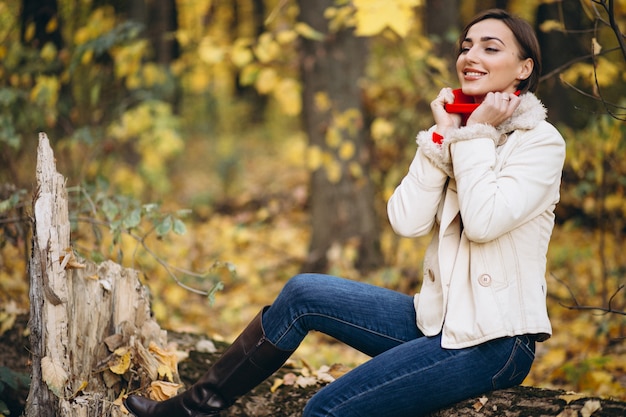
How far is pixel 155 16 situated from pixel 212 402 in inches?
298

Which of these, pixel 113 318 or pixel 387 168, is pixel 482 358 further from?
pixel 387 168

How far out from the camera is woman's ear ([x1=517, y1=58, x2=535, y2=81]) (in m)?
2.36

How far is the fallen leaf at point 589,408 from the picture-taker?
2.10 metres

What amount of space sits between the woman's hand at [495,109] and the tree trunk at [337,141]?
3297mm

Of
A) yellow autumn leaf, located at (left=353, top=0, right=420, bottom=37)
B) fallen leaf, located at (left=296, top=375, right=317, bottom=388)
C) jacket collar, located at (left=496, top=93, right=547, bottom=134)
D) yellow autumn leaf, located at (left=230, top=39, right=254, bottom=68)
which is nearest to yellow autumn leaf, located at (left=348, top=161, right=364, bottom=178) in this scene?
yellow autumn leaf, located at (left=230, top=39, right=254, bottom=68)

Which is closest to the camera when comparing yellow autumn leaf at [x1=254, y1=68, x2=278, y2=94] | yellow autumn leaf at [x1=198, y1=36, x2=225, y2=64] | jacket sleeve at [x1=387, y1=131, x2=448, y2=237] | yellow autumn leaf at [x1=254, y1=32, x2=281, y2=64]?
jacket sleeve at [x1=387, y1=131, x2=448, y2=237]

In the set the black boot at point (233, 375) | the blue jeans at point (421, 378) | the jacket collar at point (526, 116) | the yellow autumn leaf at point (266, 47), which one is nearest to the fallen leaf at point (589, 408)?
the blue jeans at point (421, 378)

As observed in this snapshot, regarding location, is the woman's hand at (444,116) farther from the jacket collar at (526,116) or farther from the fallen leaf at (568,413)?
the fallen leaf at (568,413)

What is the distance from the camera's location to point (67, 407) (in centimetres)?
241

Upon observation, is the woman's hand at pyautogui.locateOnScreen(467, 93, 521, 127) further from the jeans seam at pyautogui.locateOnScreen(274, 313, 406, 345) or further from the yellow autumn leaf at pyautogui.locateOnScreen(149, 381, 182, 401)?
the yellow autumn leaf at pyautogui.locateOnScreen(149, 381, 182, 401)

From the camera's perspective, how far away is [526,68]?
2.37m

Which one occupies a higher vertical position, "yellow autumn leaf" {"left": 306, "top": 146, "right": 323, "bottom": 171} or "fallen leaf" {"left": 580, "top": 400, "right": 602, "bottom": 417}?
"yellow autumn leaf" {"left": 306, "top": 146, "right": 323, "bottom": 171}

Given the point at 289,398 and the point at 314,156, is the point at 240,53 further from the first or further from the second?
the point at 289,398

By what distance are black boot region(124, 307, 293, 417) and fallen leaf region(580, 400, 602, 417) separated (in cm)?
106
